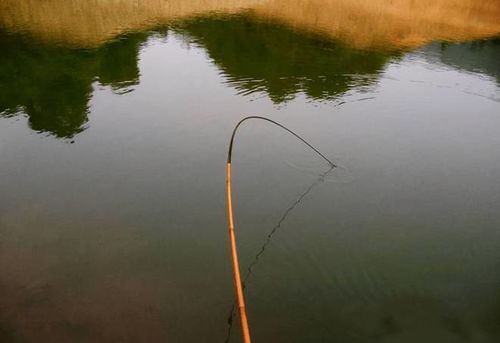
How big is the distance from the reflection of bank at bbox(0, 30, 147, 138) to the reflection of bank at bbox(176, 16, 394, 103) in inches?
158

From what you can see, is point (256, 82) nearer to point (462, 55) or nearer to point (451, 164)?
point (451, 164)

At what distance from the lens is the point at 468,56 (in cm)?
2067

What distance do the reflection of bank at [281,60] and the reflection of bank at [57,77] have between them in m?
4.01

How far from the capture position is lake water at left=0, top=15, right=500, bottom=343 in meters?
5.96

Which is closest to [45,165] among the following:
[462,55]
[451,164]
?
[451,164]

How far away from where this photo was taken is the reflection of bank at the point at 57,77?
1221 centimetres

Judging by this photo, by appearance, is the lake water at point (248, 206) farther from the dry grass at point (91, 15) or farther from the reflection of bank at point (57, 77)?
the dry grass at point (91, 15)

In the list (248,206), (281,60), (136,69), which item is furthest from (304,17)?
(248,206)

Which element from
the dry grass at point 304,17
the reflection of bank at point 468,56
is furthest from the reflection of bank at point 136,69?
the reflection of bank at point 468,56

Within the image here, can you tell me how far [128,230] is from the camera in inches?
302

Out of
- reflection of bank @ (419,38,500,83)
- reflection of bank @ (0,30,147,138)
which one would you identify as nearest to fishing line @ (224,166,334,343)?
reflection of bank @ (0,30,147,138)

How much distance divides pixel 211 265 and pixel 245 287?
77cm

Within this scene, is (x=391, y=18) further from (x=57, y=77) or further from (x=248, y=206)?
(x=248, y=206)

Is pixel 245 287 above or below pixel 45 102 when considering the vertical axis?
below
